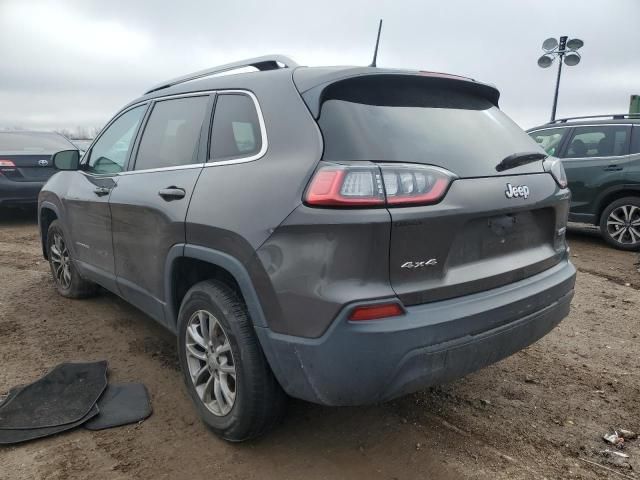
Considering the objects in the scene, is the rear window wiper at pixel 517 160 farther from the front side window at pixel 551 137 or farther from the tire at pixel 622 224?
the front side window at pixel 551 137

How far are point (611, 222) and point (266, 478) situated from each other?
641 centimetres

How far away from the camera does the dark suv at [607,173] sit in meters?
6.86

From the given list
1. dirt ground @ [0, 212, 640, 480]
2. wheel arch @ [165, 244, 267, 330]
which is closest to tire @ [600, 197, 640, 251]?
dirt ground @ [0, 212, 640, 480]

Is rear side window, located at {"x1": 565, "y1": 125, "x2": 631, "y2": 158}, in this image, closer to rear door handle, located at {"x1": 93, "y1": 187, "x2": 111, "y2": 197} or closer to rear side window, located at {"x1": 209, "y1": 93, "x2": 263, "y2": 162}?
rear side window, located at {"x1": 209, "y1": 93, "x2": 263, "y2": 162}

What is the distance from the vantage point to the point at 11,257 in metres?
6.48

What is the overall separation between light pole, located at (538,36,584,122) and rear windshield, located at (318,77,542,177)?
38.3 ft

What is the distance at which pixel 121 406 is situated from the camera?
2900 mm

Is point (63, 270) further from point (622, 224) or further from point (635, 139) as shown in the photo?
point (635, 139)

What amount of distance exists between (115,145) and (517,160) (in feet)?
9.28

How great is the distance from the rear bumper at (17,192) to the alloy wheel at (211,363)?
22.4 feet

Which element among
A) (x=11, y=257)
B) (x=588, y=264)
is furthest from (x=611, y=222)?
(x=11, y=257)

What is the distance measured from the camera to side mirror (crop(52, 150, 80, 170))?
166 inches

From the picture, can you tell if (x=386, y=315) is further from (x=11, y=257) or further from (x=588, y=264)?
(x=11, y=257)

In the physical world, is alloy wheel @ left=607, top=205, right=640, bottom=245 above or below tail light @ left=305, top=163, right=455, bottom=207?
below
